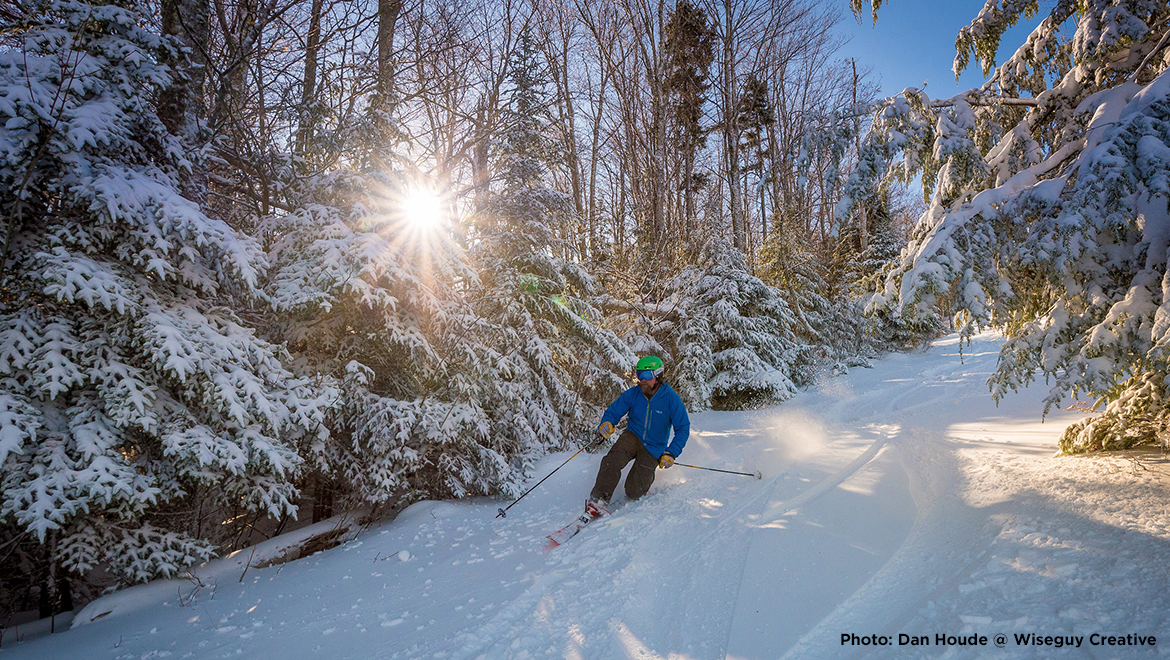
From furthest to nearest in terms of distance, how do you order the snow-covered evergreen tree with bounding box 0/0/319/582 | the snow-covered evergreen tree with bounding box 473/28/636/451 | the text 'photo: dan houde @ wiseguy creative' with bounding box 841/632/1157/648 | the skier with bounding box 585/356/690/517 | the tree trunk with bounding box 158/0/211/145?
the snow-covered evergreen tree with bounding box 473/28/636/451
the skier with bounding box 585/356/690/517
the tree trunk with bounding box 158/0/211/145
the snow-covered evergreen tree with bounding box 0/0/319/582
the text 'photo: dan houde @ wiseguy creative' with bounding box 841/632/1157/648

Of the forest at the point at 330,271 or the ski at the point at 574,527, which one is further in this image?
the ski at the point at 574,527

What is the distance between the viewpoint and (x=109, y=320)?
3.22 m

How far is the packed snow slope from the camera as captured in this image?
2.12 meters

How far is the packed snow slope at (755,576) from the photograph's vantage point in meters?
2.12

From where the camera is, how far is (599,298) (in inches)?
342

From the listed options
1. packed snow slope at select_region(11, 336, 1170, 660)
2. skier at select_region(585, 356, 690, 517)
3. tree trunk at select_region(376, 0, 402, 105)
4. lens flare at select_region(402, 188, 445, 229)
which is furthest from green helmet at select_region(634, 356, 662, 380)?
tree trunk at select_region(376, 0, 402, 105)

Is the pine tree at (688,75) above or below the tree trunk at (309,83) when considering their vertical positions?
above

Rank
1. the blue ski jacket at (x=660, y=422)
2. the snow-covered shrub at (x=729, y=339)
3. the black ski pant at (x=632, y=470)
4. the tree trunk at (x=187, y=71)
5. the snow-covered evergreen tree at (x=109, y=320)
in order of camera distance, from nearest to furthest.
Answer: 1. the snow-covered evergreen tree at (x=109, y=320)
2. the tree trunk at (x=187, y=71)
3. the black ski pant at (x=632, y=470)
4. the blue ski jacket at (x=660, y=422)
5. the snow-covered shrub at (x=729, y=339)

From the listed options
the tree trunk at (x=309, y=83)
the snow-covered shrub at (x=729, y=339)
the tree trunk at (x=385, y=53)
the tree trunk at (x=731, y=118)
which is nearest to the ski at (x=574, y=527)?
the snow-covered shrub at (x=729, y=339)

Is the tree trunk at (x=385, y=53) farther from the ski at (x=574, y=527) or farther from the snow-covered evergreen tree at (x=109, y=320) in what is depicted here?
the ski at (x=574, y=527)

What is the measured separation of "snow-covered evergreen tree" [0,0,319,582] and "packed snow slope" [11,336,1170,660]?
87 centimetres

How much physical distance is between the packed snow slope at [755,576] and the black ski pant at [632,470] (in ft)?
0.76

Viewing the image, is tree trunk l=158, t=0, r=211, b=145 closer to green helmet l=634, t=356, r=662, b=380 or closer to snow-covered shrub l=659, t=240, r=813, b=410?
green helmet l=634, t=356, r=662, b=380

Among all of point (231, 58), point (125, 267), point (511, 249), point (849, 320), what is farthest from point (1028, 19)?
point (849, 320)
